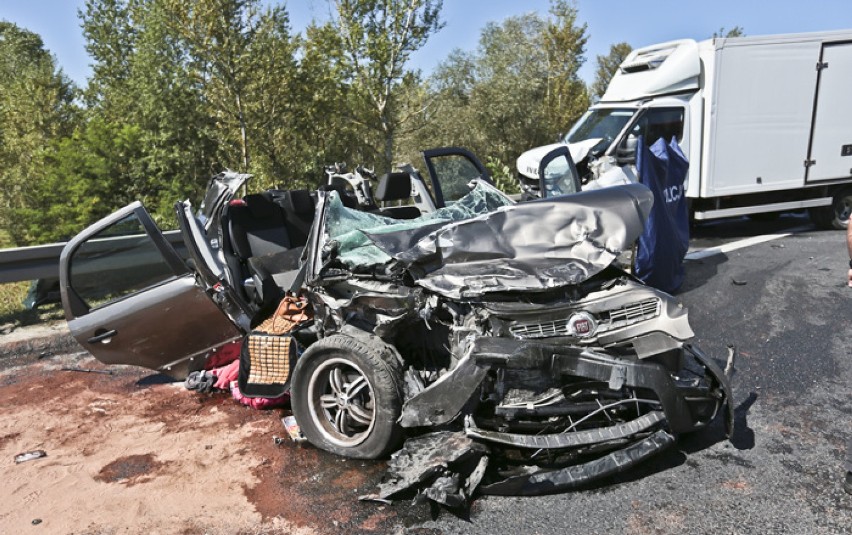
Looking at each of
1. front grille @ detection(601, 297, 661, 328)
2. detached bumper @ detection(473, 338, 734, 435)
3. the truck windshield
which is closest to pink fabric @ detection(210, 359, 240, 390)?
detached bumper @ detection(473, 338, 734, 435)

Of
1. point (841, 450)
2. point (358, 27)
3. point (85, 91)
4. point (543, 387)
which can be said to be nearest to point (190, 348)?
point (543, 387)

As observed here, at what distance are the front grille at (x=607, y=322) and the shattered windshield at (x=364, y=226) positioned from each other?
3.16ft

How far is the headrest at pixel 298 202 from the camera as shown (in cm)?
573

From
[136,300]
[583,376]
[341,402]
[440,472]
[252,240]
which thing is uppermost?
[252,240]

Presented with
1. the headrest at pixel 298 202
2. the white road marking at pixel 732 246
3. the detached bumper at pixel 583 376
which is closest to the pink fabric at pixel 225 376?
the headrest at pixel 298 202

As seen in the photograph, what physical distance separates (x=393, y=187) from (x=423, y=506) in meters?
2.73

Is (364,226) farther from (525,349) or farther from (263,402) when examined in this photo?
(525,349)

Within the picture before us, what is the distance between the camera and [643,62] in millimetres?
10945

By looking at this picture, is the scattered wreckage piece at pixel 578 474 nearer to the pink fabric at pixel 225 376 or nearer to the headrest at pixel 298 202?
the pink fabric at pixel 225 376

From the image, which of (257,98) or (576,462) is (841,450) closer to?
(576,462)

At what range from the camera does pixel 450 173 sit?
5961 mm

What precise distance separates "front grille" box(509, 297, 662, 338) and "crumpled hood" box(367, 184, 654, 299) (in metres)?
0.21

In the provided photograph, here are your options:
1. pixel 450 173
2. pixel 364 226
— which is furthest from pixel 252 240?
pixel 450 173

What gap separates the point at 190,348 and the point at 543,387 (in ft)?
9.93
